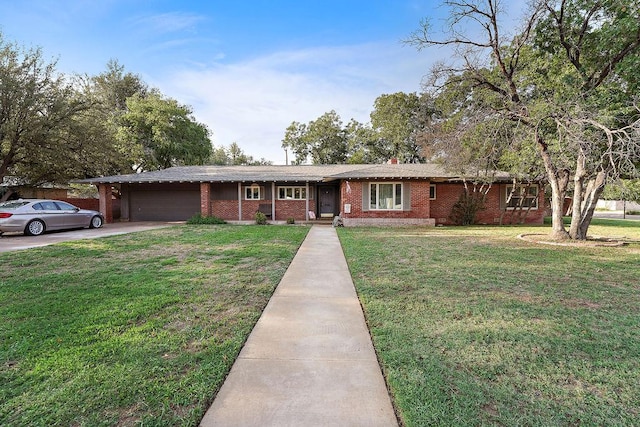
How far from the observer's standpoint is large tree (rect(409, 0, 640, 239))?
765 cm

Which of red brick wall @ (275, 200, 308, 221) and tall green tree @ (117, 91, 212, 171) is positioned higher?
tall green tree @ (117, 91, 212, 171)

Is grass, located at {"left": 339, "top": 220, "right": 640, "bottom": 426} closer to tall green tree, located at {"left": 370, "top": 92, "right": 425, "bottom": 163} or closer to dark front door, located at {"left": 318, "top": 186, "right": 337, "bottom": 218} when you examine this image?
dark front door, located at {"left": 318, "top": 186, "right": 337, "bottom": 218}

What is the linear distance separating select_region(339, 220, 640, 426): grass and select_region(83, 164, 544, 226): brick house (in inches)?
340

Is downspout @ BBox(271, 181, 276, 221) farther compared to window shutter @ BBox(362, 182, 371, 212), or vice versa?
downspout @ BBox(271, 181, 276, 221)

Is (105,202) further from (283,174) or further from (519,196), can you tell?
(519,196)

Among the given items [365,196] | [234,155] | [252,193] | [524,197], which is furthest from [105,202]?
[234,155]

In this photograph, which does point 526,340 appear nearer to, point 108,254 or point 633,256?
point 633,256

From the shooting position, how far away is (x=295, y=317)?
3777mm

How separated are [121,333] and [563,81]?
474 inches

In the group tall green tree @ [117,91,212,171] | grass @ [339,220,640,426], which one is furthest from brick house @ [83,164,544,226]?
grass @ [339,220,640,426]

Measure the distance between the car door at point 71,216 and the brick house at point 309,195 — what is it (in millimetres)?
3983

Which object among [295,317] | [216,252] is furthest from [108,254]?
[295,317]

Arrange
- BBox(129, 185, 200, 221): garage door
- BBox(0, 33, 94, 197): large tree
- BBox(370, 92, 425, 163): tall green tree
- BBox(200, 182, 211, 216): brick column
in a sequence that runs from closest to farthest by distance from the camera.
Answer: BBox(0, 33, 94, 197): large tree < BBox(200, 182, 211, 216): brick column < BBox(129, 185, 200, 221): garage door < BBox(370, 92, 425, 163): tall green tree

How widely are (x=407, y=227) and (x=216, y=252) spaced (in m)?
9.44
